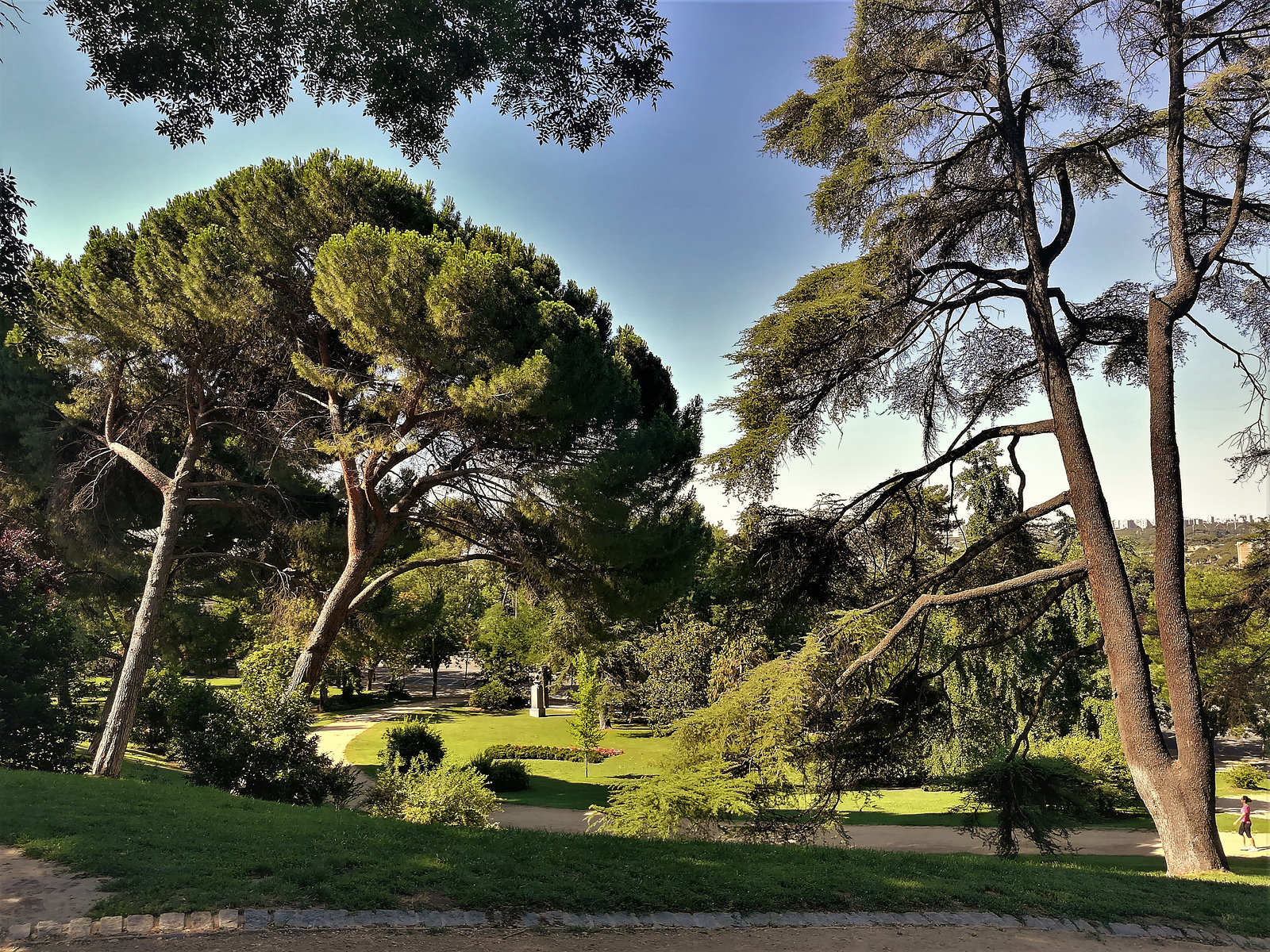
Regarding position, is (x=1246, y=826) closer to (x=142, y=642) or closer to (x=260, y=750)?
(x=260, y=750)

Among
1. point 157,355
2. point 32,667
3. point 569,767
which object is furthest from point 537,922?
point 569,767

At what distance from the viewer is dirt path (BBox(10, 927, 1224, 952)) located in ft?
14.3

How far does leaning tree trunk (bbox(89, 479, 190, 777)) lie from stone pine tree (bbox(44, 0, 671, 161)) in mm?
9386

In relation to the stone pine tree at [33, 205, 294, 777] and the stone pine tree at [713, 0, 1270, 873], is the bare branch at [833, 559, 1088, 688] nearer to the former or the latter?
the stone pine tree at [713, 0, 1270, 873]

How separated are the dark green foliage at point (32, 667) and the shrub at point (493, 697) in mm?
24845

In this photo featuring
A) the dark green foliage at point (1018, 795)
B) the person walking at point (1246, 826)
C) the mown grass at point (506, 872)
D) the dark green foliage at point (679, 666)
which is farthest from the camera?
the dark green foliage at point (679, 666)

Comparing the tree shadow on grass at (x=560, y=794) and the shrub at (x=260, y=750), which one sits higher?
the shrub at (x=260, y=750)

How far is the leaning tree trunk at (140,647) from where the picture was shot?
1148 cm

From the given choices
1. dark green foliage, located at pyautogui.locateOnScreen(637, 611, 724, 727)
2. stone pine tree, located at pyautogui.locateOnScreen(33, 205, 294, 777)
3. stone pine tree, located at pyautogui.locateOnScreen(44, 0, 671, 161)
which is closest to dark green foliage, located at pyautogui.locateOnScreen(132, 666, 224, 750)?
stone pine tree, located at pyautogui.locateOnScreen(33, 205, 294, 777)

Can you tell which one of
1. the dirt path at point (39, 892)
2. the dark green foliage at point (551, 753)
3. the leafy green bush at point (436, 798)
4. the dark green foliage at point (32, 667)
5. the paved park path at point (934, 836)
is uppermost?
the dark green foliage at point (32, 667)

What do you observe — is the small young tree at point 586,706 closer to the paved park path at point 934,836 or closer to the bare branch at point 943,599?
the paved park path at point 934,836

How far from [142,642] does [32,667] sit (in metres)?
3.64

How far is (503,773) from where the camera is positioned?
20406 mm

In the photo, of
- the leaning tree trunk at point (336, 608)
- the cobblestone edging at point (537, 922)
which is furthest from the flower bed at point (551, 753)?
the cobblestone edging at point (537, 922)
